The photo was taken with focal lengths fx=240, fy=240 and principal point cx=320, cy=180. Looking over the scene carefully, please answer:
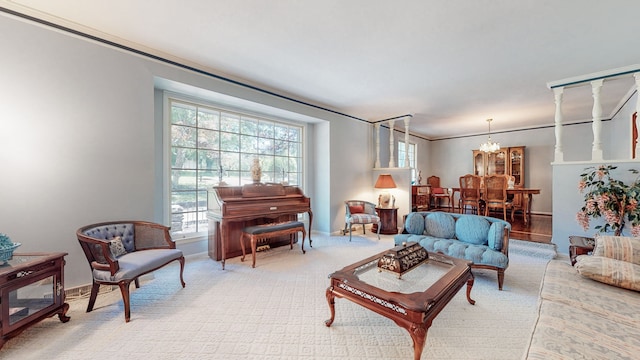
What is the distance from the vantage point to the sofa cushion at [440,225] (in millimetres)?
3174

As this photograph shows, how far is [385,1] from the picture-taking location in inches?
77.9

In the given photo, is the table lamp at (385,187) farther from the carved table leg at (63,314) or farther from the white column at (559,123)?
the carved table leg at (63,314)

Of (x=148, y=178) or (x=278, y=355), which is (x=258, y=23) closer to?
(x=148, y=178)

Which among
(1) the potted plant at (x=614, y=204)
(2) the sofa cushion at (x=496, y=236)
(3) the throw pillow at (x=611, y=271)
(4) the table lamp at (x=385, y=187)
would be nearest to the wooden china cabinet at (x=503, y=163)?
(4) the table lamp at (x=385, y=187)

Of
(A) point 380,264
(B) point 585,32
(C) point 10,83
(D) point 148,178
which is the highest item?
(B) point 585,32

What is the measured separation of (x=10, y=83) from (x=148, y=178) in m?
1.27

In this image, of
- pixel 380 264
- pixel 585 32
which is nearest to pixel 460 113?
pixel 585 32

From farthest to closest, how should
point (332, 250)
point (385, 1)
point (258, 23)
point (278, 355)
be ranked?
point (332, 250), point (258, 23), point (385, 1), point (278, 355)

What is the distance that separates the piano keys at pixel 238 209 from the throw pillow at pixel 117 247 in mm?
981

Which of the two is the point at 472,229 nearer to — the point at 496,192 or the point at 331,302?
the point at 331,302

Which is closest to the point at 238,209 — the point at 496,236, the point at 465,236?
the point at 465,236

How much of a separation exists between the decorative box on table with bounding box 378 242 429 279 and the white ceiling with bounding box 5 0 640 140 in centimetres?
210

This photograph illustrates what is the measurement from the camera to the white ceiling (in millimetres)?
2068

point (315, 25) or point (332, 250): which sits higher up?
point (315, 25)
